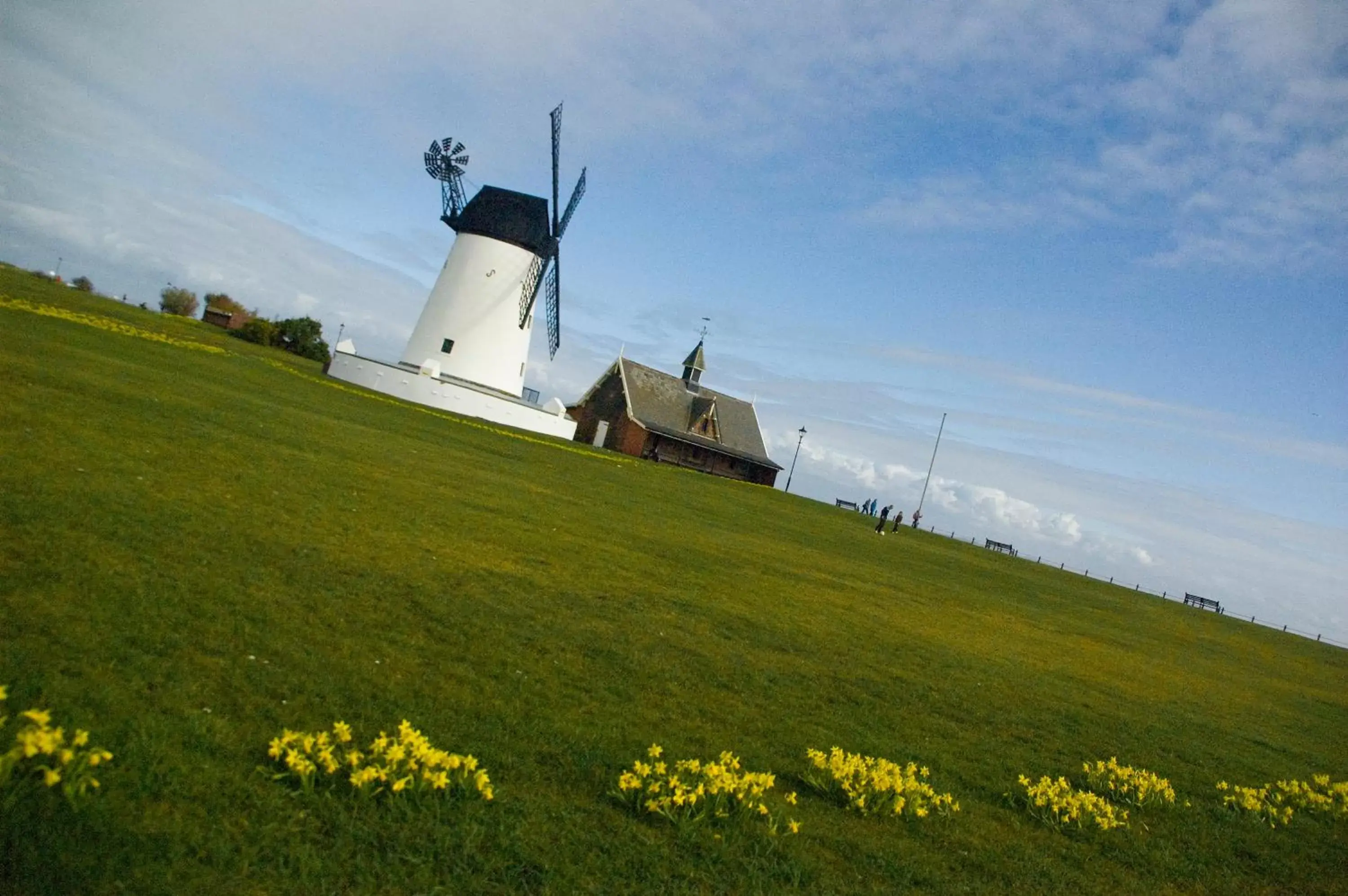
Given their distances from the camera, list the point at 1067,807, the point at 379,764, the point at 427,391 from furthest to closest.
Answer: the point at 427,391
the point at 1067,807
the point at 379,764

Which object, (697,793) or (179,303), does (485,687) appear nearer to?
(697,793)

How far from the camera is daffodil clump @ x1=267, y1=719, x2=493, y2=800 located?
18.3 ft

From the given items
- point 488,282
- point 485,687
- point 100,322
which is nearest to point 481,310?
point 488,282

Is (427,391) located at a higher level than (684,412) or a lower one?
lower

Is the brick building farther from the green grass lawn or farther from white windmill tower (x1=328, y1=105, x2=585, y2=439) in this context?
the green grass lawn

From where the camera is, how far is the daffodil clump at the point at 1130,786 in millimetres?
9695

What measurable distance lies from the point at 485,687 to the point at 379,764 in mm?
2321

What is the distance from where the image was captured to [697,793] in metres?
6.48

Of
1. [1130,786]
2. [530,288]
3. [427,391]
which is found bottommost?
[1130,786]

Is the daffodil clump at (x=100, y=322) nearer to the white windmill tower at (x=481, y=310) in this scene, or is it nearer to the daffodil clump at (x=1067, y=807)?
the white windmill tower at (x=481, y=310)

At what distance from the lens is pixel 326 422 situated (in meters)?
23.5

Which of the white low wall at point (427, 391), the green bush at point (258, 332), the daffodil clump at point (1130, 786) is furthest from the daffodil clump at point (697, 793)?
the green bush at point (258, 332)

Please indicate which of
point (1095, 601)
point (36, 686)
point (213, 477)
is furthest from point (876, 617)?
point (1095, 601)

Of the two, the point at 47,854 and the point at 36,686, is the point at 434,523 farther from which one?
the point at 47,854
